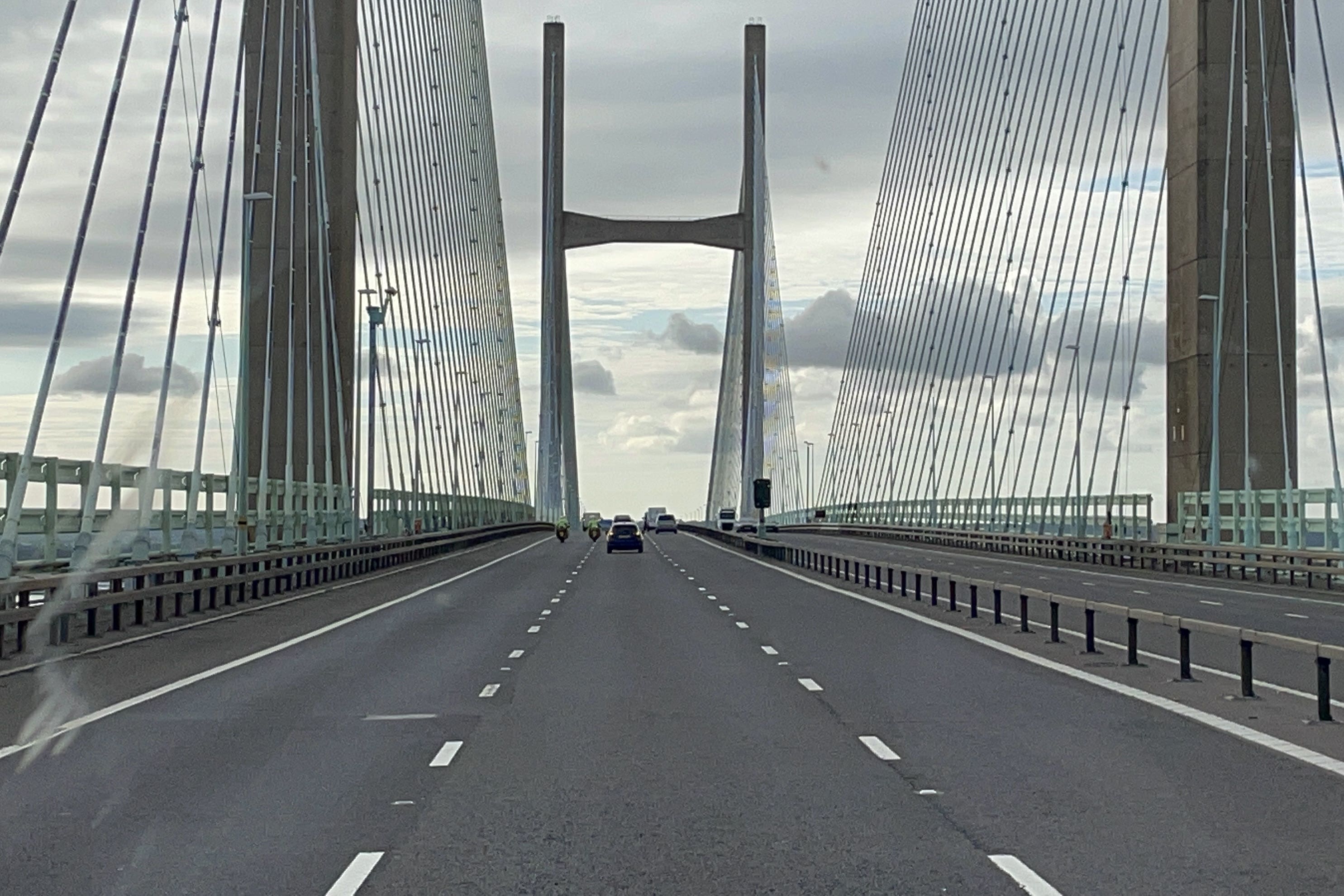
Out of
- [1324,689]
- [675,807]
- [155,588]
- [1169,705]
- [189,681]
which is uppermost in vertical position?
[155,588]

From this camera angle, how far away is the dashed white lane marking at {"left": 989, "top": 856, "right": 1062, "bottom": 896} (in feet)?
27.3

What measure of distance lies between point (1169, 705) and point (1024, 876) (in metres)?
7.85

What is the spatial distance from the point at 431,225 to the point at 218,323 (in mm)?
35028

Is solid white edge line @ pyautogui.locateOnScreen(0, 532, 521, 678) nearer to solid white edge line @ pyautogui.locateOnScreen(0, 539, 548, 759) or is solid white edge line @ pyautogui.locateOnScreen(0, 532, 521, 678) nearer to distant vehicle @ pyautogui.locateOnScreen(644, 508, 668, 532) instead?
solid white edge line @ pyautogui.locateOnScreen(0, 539, 548, 759)

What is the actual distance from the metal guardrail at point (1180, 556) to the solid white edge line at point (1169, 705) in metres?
13.7

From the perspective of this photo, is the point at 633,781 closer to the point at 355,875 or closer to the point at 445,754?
the point at 445,754

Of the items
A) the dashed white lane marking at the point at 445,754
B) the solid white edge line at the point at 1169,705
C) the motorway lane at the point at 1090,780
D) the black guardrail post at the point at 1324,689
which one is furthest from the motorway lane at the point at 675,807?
the black guardrail post at the point at 1324,689

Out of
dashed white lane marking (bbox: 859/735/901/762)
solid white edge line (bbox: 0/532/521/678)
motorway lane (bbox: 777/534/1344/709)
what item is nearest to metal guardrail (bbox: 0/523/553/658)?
solid white edge line (bbox: 0/532/521/678)

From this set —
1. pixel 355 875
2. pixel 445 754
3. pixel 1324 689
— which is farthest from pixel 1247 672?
pixel 355 875

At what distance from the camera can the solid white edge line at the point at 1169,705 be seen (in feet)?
41.5

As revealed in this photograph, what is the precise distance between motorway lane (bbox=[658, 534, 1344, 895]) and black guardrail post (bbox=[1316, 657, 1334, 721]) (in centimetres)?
104

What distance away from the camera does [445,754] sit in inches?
520

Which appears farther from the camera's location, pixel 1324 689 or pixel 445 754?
pixel 1324 689

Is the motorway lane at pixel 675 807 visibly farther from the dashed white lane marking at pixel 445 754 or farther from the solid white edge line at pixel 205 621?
the solid white edge line at pixel 205 621
